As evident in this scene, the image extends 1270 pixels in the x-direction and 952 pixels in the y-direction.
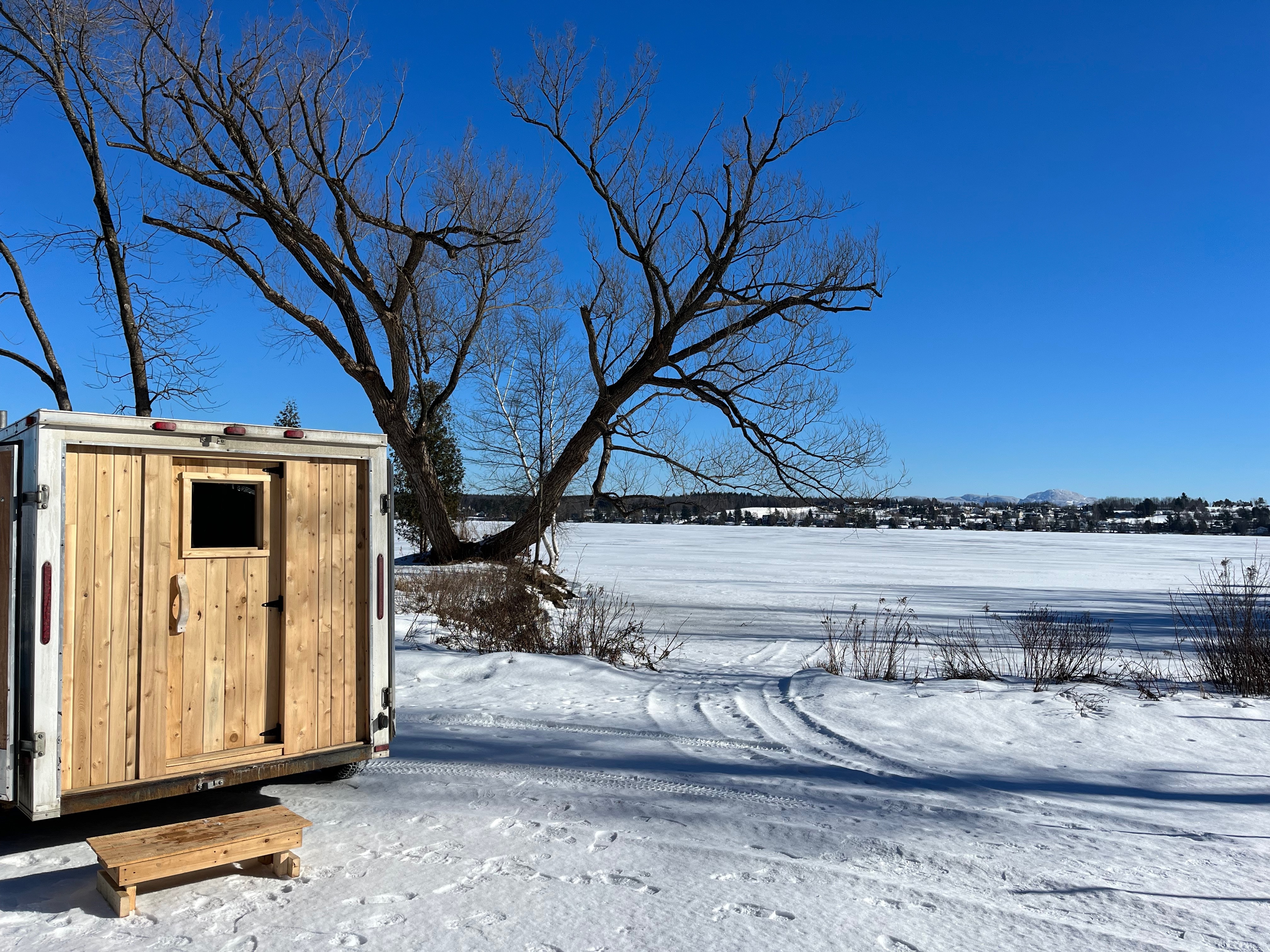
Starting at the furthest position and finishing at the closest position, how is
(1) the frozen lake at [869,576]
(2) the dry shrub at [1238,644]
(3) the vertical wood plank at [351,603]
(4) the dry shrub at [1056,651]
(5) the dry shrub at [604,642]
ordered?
(1) the frozen lake at [869,576]
(5) the dry shrub at [604,642]
(4) the dry shrub at [1056,651]
(2) the dry shrub at [1238,644]
(3) the vertical wood plank at [351,603]

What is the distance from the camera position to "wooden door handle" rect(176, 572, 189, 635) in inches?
192

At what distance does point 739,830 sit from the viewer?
15.5 ft

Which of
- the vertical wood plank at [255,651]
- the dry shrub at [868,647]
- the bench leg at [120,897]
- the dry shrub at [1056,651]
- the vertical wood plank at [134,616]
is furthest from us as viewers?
the dry shrub at [868,647]

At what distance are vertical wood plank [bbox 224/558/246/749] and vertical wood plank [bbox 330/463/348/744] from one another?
531 mm

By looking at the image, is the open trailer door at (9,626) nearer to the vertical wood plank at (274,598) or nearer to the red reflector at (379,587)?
the vertical wood plank at (274,598)

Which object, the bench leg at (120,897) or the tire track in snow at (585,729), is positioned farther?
the tire track in snow at (585,729)

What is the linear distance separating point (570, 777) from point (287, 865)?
6.77 ft

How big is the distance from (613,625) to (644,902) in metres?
9.85

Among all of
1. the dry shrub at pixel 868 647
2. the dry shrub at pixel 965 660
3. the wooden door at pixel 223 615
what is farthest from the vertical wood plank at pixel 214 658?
the dry shrub at pixel 965 660

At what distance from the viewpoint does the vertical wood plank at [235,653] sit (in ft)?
16.7

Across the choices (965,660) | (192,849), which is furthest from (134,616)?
(965,660)

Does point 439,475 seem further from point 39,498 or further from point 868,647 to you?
point 39,498

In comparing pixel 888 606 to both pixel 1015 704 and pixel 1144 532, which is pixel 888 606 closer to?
pixel 1015 704

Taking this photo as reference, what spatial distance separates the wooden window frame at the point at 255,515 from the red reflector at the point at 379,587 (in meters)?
0.68
